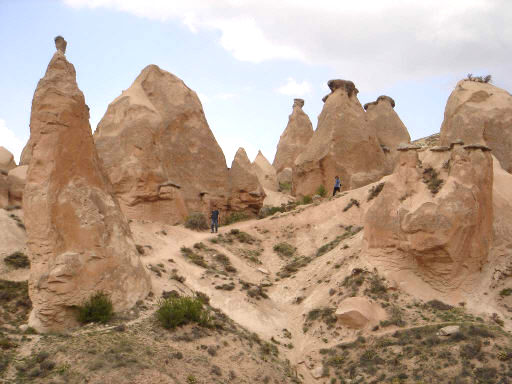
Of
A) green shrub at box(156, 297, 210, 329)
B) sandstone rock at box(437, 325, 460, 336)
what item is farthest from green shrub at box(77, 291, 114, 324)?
sandstone rock at box(437, 325, 460, 336)

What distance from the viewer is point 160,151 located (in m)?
27.6

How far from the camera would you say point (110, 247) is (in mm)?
15484

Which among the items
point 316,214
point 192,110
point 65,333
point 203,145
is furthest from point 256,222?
point 65,333

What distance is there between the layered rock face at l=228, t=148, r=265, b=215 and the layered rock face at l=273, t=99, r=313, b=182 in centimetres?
1463

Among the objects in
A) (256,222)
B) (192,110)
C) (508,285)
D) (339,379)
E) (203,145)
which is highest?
(192,110)

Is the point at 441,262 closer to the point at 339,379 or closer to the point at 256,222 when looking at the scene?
the point at 339,379

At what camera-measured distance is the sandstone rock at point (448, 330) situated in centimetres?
1520

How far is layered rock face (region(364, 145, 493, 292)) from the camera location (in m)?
18.0

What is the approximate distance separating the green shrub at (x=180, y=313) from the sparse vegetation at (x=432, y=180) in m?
9.23

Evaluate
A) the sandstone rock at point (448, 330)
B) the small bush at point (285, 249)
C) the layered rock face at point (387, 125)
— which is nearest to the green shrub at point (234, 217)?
the small bush at point (285, 249)

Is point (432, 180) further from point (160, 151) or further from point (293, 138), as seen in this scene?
point (293, 138)

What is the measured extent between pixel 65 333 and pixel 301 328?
798 centimetres

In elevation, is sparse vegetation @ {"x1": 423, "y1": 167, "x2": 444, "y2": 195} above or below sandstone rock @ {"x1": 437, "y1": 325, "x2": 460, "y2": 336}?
above

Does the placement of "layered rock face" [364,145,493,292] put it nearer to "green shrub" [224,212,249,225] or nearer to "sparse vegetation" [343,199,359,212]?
"sparse vegetation" [343,199,359,212]
